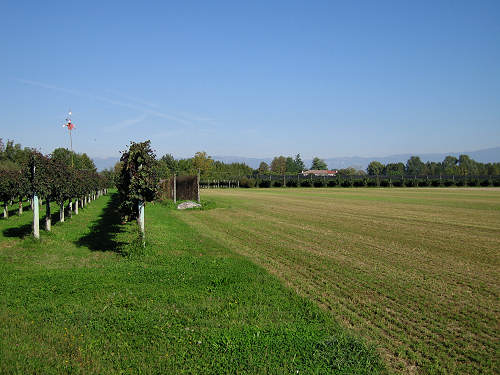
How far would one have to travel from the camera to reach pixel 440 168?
136500 mm

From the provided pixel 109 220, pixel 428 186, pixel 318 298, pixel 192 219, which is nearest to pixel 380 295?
pixel 318 298

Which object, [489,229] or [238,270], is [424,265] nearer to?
[238,270]

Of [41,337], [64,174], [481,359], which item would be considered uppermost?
[64,174]

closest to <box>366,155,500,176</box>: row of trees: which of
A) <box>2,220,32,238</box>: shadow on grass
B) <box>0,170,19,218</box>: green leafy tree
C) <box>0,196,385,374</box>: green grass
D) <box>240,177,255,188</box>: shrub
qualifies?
<box>240,177,255,188</box>: shrub

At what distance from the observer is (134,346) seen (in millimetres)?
5133

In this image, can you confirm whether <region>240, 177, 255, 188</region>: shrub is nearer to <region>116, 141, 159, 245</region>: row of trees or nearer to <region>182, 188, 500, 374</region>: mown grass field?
<region>182, 188, 500, 374</region>: mown grass field

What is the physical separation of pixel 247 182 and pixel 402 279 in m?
65.8

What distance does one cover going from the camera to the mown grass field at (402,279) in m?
5.34

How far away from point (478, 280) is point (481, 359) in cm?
425

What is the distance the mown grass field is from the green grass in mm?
609

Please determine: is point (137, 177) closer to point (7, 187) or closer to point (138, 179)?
point (138, 179)

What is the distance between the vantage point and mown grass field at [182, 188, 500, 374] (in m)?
5.34

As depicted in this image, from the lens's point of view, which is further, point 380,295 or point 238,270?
point 238,270

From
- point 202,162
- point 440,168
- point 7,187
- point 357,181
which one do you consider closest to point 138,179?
point 7,187
